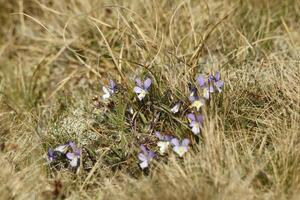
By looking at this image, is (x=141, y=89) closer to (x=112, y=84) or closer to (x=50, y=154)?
(x=112, y=84)

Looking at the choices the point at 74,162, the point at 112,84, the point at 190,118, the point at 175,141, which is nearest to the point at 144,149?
the point at 175,141

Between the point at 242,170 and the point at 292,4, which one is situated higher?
the point at 292,4

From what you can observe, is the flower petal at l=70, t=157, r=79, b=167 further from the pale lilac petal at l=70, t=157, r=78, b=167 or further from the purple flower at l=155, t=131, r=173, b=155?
the purple flower at l=155, t=131, r=173, b=155

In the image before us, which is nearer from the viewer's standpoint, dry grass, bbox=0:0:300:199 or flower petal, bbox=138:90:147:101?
dry grass, bbox=0:0:300:199

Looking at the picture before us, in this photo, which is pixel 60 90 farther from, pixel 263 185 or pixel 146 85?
pixel 263 185

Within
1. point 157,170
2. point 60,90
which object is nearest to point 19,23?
point 60,90

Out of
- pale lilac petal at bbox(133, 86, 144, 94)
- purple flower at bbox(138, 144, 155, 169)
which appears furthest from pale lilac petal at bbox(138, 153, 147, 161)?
pale lilac petal at bbox(133, 86, 144, 94)
